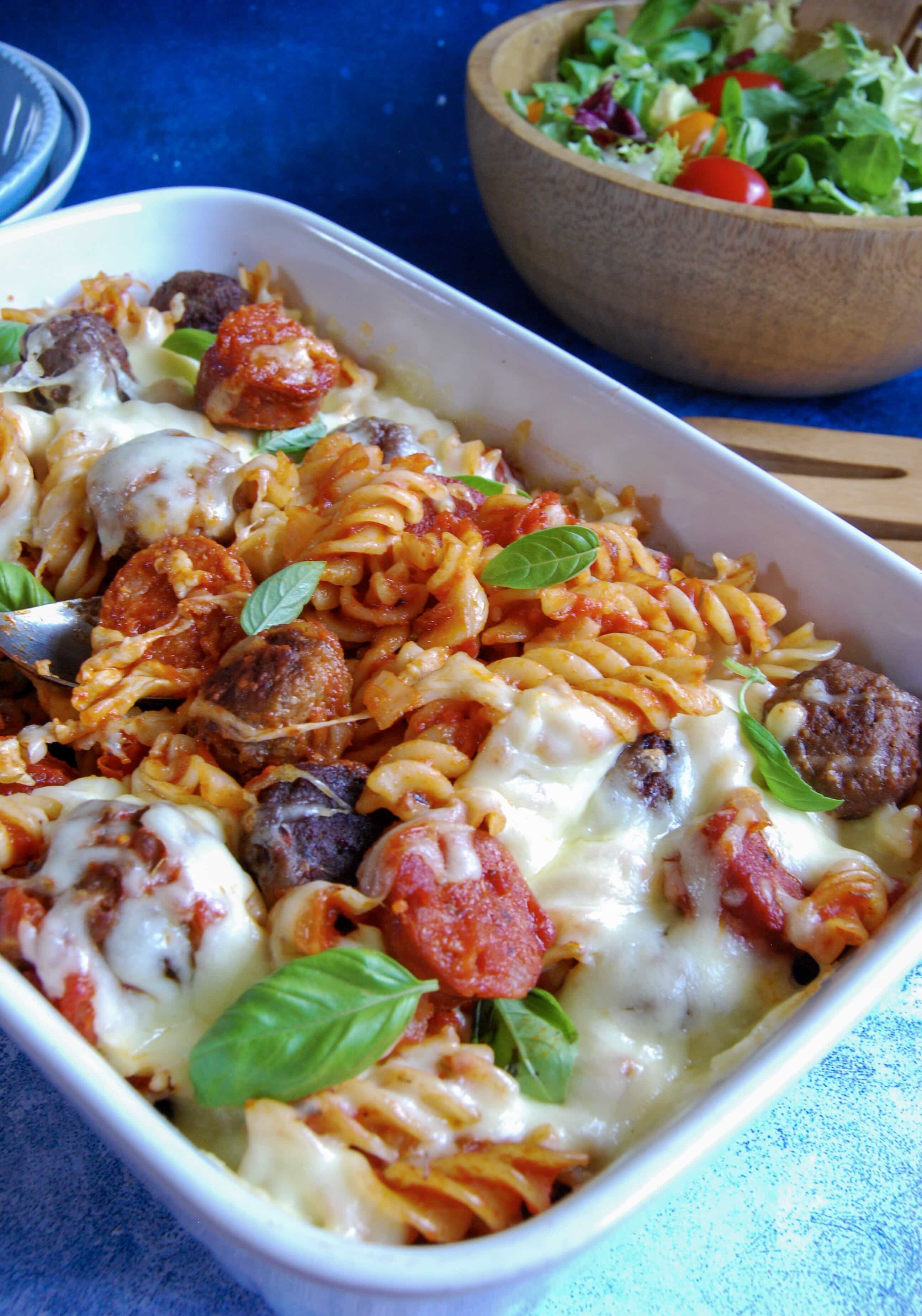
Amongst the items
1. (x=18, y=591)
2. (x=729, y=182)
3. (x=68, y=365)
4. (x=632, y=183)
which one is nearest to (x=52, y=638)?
(x=18, y=591)

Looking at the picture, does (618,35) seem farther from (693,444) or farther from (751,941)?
(751,941)

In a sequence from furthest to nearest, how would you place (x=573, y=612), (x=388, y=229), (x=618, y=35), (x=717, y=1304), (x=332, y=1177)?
(x=388, y=229) → (x=618, y=35) → (x=573, y=612) → (x=717, y=1304) → (x=332, y=1177)

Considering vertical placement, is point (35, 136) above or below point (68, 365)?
above

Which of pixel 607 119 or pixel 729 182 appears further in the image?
pixel 607 119

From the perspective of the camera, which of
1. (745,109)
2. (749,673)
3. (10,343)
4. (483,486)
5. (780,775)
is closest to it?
(780,775)

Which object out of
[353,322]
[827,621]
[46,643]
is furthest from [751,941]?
[353,322]

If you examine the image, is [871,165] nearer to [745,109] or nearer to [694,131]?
[745,109]
